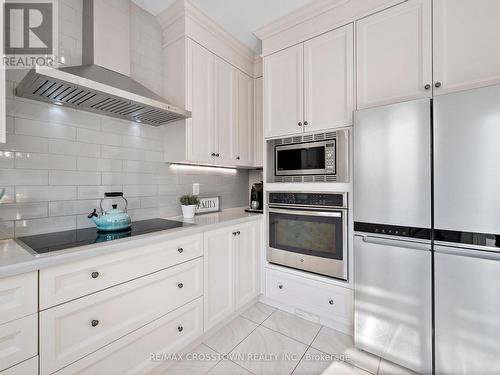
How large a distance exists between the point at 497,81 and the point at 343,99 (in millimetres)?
823

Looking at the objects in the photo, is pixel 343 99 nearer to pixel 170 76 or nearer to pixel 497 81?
pixel 497 81

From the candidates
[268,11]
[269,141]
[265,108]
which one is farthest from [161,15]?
[269,141]

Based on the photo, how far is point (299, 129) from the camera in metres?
1.99

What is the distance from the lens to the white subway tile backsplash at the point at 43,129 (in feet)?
4.47

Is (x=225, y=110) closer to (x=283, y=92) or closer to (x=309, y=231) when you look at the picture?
(x=283, y=92)

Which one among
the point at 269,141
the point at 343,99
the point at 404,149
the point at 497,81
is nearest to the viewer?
the point at 497,81

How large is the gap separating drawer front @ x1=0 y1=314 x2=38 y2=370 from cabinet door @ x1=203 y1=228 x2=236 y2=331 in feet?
3.06

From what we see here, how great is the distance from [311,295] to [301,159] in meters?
1.15

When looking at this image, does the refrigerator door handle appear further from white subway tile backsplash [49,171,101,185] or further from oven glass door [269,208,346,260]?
white subway tile backsplash [49,171,101,185]

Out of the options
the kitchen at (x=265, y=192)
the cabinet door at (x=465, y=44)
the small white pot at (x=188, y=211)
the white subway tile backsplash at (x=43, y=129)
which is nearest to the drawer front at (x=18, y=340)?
the kitchen at (x=265, y=192)

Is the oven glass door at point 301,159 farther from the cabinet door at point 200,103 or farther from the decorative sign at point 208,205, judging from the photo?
the decorative sign at point 208,205

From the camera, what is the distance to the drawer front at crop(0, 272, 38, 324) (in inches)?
34.4

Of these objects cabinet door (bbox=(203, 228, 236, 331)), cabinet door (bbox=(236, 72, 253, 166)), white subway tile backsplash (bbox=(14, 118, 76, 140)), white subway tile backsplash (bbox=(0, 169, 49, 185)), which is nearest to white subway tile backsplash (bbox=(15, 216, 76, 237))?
white subway tile backsplash (bbox=(0, 169, 49, 185))

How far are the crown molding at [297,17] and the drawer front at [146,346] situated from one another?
2.34m
